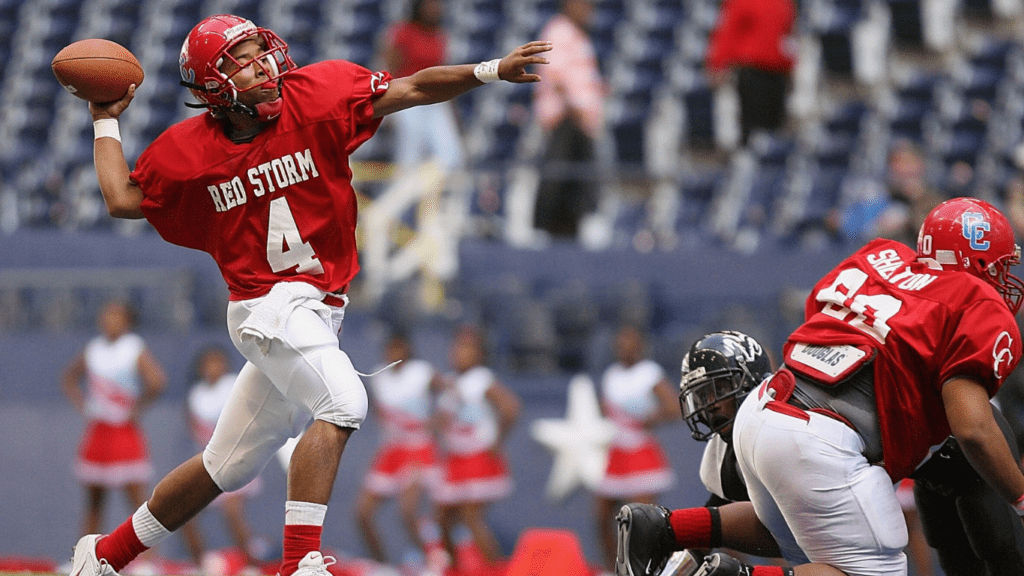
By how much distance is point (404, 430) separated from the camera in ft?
31.8

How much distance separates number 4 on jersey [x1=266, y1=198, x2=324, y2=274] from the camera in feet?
14.1

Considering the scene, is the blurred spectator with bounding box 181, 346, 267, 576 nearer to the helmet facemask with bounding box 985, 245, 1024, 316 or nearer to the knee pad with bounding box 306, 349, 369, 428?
the knee pad with bounding box 306, 349, 369, 428

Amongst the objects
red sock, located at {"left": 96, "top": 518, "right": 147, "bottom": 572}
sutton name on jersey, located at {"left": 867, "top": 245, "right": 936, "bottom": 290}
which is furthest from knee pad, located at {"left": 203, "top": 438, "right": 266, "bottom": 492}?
sutton name on jersey, located at {"left": 867, "top": 245, "right": 936, "bottom": 290}

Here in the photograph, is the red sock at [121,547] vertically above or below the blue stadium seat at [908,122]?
below

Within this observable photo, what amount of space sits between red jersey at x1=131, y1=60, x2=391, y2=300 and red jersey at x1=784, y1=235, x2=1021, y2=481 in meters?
1.69

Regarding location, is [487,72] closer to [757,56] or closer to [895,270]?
[895,270]

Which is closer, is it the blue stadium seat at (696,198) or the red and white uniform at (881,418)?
the red and white uniform at (881,418)

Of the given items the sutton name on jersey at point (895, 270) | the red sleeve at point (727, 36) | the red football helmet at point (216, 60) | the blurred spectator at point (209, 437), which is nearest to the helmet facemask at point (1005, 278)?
the sutton name on jersey at point (895, 270)

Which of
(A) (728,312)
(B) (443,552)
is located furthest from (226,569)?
(A) (728,312)

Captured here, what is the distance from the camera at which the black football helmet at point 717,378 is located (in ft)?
14.9

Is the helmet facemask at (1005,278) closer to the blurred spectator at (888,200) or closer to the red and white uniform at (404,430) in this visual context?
the blurred spectator at (888,200)

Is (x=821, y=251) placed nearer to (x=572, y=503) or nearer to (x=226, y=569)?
(x=572, y=503)

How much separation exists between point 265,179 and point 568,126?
18.6 ft

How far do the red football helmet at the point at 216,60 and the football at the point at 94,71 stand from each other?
0.77 ft
